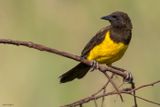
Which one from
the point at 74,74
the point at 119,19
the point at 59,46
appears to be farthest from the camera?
the point at 59,46

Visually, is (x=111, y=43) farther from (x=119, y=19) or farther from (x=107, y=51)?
(x=119, y=19)

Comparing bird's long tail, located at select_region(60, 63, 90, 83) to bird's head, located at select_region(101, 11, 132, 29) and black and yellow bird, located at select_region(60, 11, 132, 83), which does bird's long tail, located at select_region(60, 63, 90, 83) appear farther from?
bird's head, located at select_region(101, 11, 132, 29)

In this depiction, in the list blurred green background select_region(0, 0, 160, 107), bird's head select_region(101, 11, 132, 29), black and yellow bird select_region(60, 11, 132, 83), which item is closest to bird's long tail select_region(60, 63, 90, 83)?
black and yellow bird select_region(60, 11, 132, 83)

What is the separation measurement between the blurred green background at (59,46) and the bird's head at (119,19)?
1.93 ft

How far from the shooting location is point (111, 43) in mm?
4602

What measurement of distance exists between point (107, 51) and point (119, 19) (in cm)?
21

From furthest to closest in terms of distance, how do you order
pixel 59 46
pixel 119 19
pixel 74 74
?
pixel 59 46, pixel 119 19, pixel 74 74

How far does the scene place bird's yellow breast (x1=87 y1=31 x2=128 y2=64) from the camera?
15.0 ft

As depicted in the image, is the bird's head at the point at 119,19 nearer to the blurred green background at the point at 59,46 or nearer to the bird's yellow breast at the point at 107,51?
the bird's yellow breast at the point at 107,51

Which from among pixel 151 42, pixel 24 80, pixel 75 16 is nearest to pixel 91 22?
pixel 75 16

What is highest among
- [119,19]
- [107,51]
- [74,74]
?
[119,19]

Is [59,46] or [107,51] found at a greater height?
→ [59,46]

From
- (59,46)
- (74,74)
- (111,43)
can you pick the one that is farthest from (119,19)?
(59,46)

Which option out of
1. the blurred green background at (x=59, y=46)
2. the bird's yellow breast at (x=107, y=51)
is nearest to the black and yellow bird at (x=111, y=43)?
the bird's yellow breast at (x=107, y=51)
